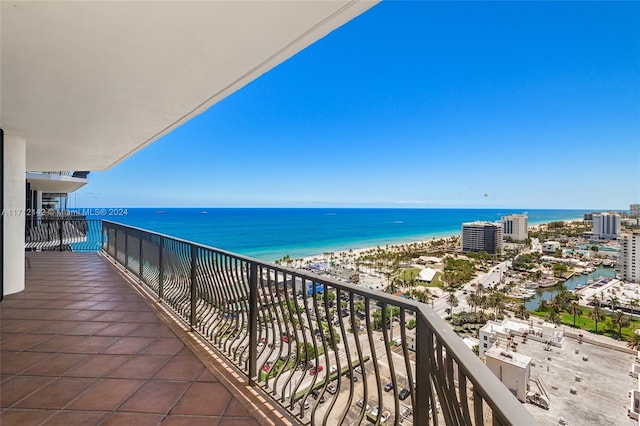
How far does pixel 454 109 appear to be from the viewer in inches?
731

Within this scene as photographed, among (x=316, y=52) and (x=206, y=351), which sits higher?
(x=316, y=52)

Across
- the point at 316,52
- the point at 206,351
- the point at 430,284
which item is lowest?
the point at 430,284

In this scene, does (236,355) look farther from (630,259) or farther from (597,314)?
(630,259)

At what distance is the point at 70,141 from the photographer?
189 inches

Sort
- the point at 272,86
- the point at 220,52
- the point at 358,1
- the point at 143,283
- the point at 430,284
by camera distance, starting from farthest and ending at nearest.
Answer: the point at 430,284 < the point at 272,86 < the point at 143,283 < the point at 220,52 < the point at 358,1

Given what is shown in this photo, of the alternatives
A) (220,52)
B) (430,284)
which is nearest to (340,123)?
(430,284)

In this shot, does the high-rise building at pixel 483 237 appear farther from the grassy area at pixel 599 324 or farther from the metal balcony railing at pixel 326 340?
the metal balcony railing at pixel 326 340

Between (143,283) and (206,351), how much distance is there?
2866 millimetres

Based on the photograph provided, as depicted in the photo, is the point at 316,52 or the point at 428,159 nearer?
the point at 316,52

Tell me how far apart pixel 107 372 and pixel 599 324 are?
14.0m

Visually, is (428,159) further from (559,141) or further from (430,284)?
(430,284)

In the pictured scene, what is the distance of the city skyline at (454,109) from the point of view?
29.0 feet

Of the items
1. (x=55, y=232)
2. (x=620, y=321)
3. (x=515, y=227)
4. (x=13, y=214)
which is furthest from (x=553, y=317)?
(x=515, y=227)

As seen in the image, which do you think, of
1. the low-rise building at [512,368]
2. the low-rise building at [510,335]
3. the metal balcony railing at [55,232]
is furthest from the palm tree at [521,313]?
the metal balcony railing at [55,232]
